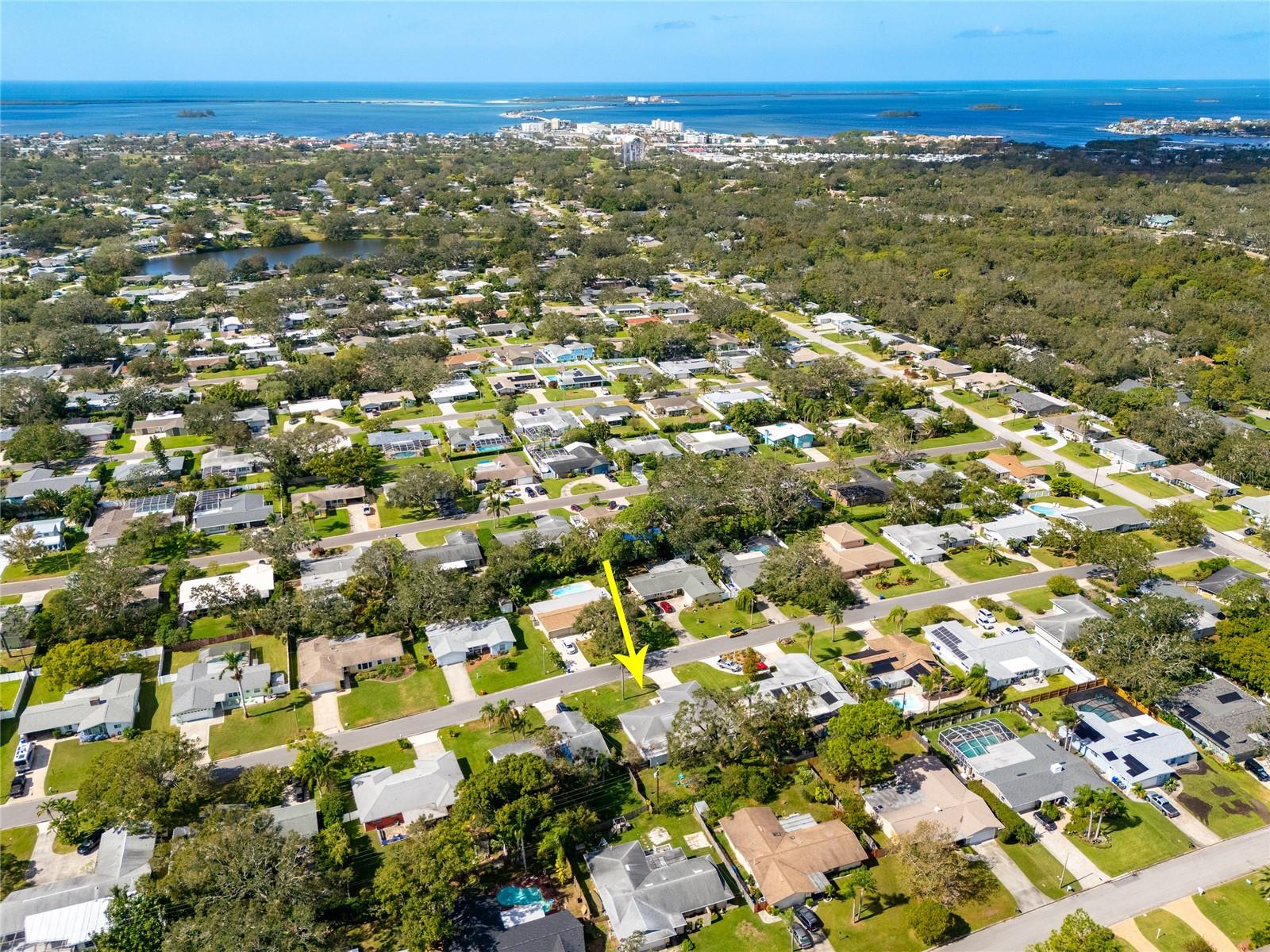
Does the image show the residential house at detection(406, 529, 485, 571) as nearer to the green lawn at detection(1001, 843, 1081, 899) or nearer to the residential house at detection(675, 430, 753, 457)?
the residential house at detection(675, 430, 753, 457)

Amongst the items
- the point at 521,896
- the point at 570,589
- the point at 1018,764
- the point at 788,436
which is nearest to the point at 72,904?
the point at 521,896

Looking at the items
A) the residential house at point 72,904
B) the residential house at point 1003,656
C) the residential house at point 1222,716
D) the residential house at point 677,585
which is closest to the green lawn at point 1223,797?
the residential house at point 1222,716

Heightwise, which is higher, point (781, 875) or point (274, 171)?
point (274, 171)

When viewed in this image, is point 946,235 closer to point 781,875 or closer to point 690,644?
point 690,644

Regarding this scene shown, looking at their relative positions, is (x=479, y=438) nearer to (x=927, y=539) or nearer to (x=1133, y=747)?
(x=927, y=539)

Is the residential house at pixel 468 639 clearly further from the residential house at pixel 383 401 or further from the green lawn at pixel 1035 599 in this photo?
the residential house at pixel 383 401

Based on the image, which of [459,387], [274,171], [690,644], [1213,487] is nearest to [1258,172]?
[1213,487]

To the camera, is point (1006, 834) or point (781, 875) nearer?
point (781, 875)
